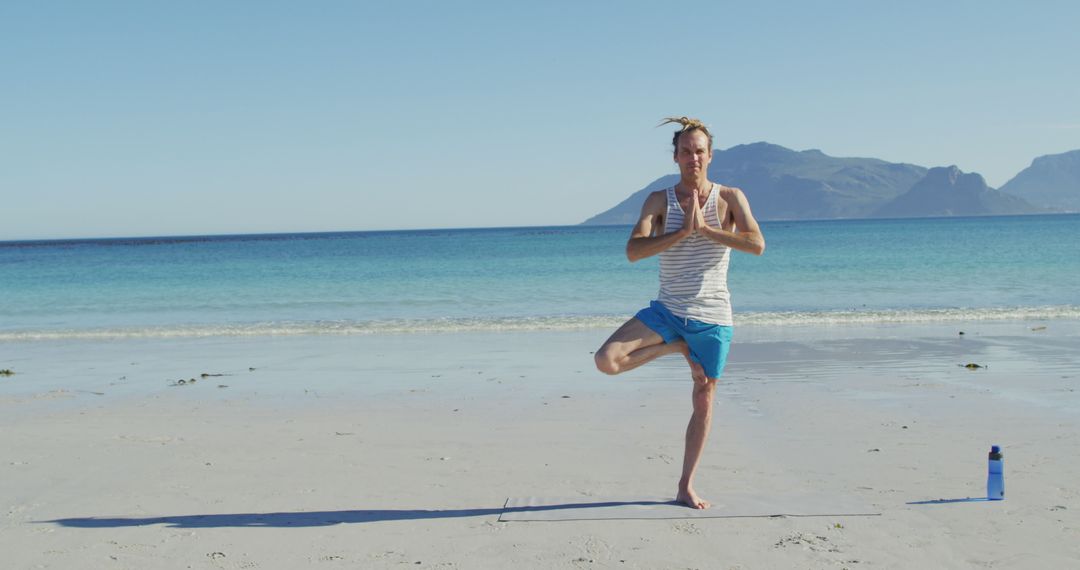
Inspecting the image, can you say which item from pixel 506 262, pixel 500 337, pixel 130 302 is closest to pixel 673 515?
pixel 500 337

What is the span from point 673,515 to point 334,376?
21.6 ft

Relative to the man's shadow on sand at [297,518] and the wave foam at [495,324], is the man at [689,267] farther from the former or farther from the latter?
the wave foam at [495,324]

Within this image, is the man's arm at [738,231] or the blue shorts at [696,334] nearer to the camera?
the man's arm at [738,231]

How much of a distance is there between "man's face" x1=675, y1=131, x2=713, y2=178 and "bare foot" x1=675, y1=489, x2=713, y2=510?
170 centimetres

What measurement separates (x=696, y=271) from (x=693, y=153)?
61 centimetres

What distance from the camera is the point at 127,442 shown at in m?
7.27

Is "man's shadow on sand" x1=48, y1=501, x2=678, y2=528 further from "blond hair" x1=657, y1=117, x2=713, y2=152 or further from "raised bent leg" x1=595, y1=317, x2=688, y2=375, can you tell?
"blond hair" x1=657, y1=117, x2=713, y2=152

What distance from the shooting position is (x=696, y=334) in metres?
5.04

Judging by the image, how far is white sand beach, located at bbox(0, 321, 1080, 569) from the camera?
4.64m

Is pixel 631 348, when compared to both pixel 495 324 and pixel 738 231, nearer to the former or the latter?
pixel 738 231

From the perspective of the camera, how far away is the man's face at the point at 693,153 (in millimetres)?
4945

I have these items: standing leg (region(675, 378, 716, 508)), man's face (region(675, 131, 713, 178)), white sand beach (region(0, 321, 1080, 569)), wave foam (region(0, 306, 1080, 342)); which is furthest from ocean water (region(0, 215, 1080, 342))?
man's face (region(675, 131, 713, 178))

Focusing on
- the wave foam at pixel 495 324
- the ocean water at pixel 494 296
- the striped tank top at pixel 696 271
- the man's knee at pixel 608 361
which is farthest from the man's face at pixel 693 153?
the ocean water at pixel 494 296

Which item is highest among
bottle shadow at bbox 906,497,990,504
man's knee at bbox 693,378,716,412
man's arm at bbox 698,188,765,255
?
man's arm at bbox 698,188,765,255
